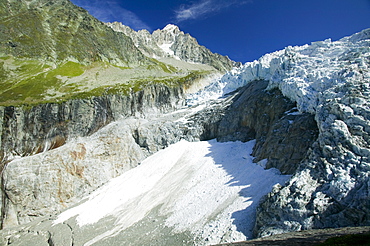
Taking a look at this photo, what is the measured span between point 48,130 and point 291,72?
190 feet

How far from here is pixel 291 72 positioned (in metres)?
37.7

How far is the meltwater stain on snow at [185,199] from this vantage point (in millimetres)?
23328

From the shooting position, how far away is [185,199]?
31.0 meters

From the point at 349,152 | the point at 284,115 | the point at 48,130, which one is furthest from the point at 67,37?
the point at 349,152

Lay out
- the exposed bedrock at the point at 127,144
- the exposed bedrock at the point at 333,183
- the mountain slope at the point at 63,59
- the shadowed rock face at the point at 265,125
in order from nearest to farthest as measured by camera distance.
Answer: the exposed bedrock at the point at 333,183, the shadowed rock face at the point at 265,125, the exposed bedrock at the point at 127,144, the mountain slope at the point at 63,59

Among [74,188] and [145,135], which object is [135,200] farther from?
[145,135]

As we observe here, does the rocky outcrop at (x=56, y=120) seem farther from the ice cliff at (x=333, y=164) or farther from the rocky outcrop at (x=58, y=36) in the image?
the rocky outcrop at (x=58, y=36)

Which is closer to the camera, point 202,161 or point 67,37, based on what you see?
point 202,161

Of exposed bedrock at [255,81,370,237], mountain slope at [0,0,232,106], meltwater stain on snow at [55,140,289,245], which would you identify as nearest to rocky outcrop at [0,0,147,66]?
mountain slope at [0,0,232,106]

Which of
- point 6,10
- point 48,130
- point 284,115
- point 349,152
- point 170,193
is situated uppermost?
point 6,10

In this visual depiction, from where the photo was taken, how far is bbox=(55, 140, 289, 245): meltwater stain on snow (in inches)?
918

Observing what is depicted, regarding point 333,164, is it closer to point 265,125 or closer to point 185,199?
Answer: point 185,199

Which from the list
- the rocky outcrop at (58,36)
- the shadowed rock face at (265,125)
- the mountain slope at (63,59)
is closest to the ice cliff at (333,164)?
the shadowed rock face at (265,125)

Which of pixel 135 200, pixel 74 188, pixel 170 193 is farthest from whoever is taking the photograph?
pixel 74 188
